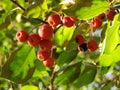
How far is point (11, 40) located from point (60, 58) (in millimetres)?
1676

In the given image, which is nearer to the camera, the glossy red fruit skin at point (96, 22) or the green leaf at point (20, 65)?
the glossy red fruit skin at point (96, 22)

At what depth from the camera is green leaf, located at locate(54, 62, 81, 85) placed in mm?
2223

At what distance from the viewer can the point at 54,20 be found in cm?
188

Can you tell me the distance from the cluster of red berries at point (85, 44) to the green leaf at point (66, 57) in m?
0.22

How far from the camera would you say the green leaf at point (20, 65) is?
2.14 meters

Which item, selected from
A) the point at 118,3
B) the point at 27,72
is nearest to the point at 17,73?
the point at 27,72

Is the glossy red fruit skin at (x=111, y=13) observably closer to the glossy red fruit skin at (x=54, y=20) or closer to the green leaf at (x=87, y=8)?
the green leaf at (x=87, y=8)

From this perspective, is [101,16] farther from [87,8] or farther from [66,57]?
[66,57]

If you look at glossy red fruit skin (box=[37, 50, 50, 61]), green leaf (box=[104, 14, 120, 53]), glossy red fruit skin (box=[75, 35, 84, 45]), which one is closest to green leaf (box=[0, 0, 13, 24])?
glossy red fruit skin (box=[37, 50, 50, 61])

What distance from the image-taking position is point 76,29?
2.12 meters

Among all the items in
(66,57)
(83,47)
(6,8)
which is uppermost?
(6,8)

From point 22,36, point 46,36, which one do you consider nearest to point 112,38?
point 46,36

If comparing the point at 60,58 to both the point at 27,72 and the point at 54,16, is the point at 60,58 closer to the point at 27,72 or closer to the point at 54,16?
the point at 27,72

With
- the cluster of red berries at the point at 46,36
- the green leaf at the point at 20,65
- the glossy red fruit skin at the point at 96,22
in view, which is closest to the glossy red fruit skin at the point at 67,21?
the cluster of red berries at the point at 46,36
